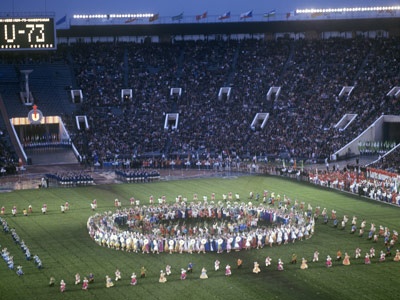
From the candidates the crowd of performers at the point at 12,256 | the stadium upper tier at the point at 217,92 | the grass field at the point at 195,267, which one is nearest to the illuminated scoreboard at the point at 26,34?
the stadium upper tier at the point at 217,92

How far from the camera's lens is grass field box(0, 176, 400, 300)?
3450 cm

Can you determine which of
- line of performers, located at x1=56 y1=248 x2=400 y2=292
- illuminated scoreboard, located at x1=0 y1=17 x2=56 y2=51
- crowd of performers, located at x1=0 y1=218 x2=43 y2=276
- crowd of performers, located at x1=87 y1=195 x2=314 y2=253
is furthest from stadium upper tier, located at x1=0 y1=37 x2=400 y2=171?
line of performers, located at x1=56 y1=248 x2=400 y2=292

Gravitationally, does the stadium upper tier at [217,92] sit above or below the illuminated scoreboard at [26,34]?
below

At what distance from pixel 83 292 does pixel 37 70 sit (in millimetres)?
67576

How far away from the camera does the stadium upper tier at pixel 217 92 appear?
86125mm

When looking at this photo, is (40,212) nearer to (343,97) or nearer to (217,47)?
(343,97)

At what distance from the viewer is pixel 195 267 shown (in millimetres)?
39094

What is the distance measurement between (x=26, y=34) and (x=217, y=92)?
1177 inches

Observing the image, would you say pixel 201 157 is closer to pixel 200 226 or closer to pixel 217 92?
pixel 217 92

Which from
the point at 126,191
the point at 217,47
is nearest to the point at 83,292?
the point at 126,191

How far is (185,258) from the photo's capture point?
41.1 meters

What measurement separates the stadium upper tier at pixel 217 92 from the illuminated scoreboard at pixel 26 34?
1472cm

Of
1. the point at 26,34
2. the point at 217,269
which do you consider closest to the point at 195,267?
the point at 217,269

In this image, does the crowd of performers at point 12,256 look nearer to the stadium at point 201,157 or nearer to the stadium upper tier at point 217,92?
the stadium at point 201,157
